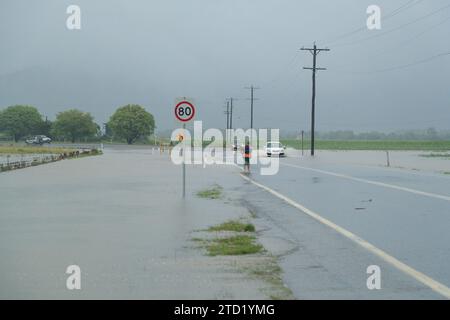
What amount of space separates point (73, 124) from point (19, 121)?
9.94 meters

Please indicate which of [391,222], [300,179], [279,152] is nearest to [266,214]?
[391,222]

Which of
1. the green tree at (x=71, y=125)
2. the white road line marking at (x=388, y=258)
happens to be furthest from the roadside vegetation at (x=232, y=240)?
the green tree at (x=71, y=125)

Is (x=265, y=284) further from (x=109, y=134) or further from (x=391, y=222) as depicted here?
(x=109, y=134)

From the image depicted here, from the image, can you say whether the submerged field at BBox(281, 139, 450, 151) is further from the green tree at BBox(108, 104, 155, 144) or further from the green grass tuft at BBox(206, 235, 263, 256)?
the green grass tuft at BBox(206, 235, 263, 256)

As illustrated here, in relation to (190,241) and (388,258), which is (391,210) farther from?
(190,241)

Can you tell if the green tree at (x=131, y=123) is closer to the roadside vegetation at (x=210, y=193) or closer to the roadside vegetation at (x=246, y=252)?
the roadside vegetation at (x=210, y=193)

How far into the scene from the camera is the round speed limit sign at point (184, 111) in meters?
17.2

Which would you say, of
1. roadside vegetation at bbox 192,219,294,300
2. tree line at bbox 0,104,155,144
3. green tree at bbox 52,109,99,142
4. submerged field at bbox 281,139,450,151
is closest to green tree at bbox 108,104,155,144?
tree line at bbox 0,104,155,144

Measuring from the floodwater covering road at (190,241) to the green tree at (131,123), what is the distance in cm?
10664

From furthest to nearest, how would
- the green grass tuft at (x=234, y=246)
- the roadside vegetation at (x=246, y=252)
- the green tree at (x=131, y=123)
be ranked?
the green tree at (x=131, y=123)
the green grass tuft at (x=234, y=246)
the roadside vegetation at (x=246, y=252)

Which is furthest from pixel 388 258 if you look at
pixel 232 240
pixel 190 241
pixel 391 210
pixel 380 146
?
pixel 380 146
